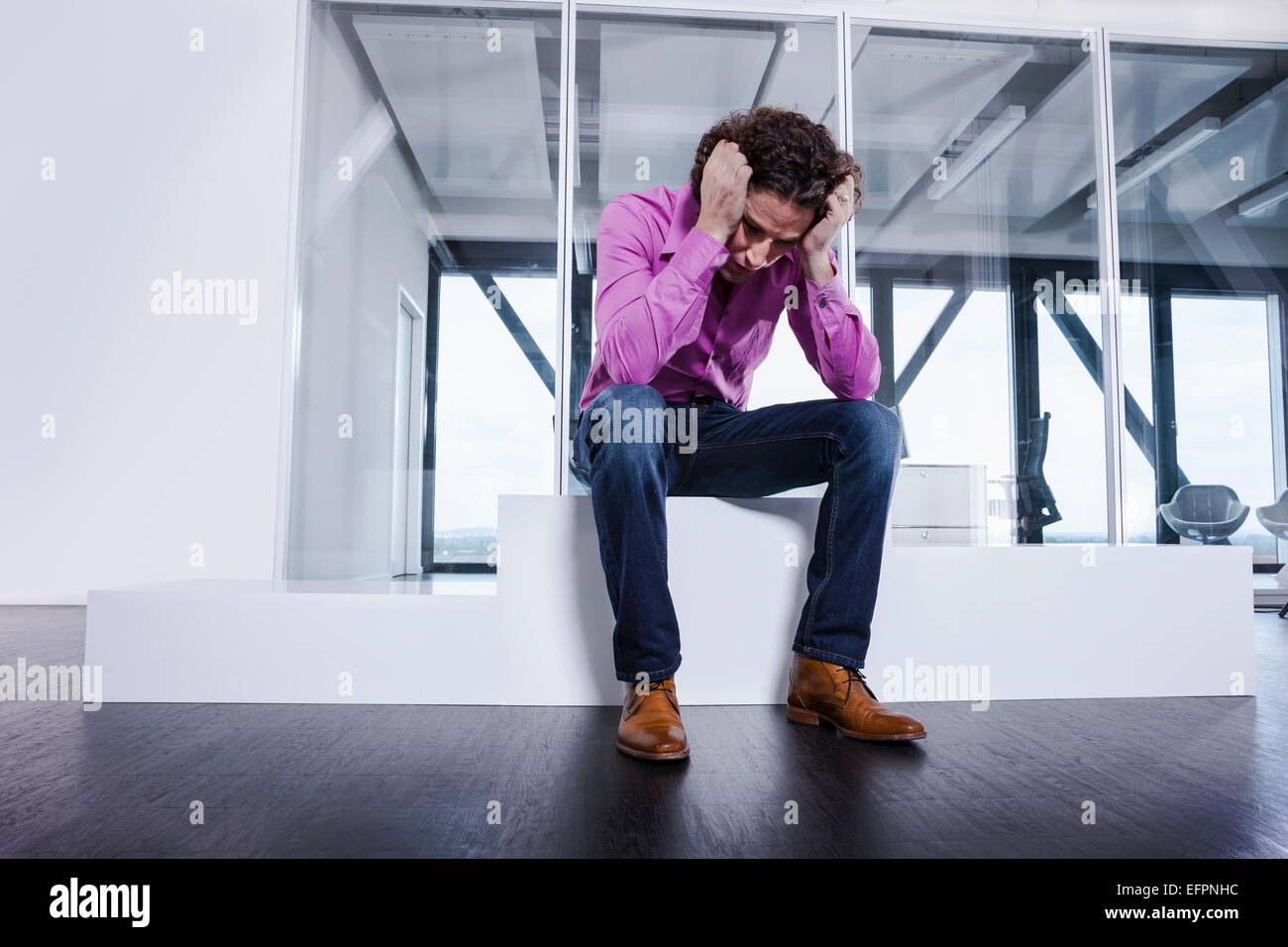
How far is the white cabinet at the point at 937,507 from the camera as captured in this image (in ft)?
10.9

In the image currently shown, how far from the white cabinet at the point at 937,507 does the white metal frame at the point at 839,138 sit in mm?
957

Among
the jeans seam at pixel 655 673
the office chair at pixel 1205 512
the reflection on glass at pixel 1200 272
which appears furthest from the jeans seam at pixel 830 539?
the office chair at pixel 1205 512

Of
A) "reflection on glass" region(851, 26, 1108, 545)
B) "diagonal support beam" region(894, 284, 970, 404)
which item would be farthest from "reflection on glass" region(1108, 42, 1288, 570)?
"diagonal support beam" region(894, 284, 970, 404)

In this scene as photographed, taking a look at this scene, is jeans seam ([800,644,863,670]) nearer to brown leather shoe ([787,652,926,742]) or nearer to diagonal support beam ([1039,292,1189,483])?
brown leather shoe ([787,652,926,742])

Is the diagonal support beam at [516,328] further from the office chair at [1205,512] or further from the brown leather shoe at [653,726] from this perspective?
the office chair at [1205,512]

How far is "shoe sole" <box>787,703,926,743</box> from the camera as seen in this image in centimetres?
135

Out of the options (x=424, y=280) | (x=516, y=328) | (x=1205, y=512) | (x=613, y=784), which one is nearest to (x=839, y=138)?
(x=516, y=328)

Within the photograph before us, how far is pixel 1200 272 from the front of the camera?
452cm

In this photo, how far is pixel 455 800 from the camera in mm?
1037

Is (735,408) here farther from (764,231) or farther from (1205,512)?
(1205,512)

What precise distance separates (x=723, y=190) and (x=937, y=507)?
232 centimetres
